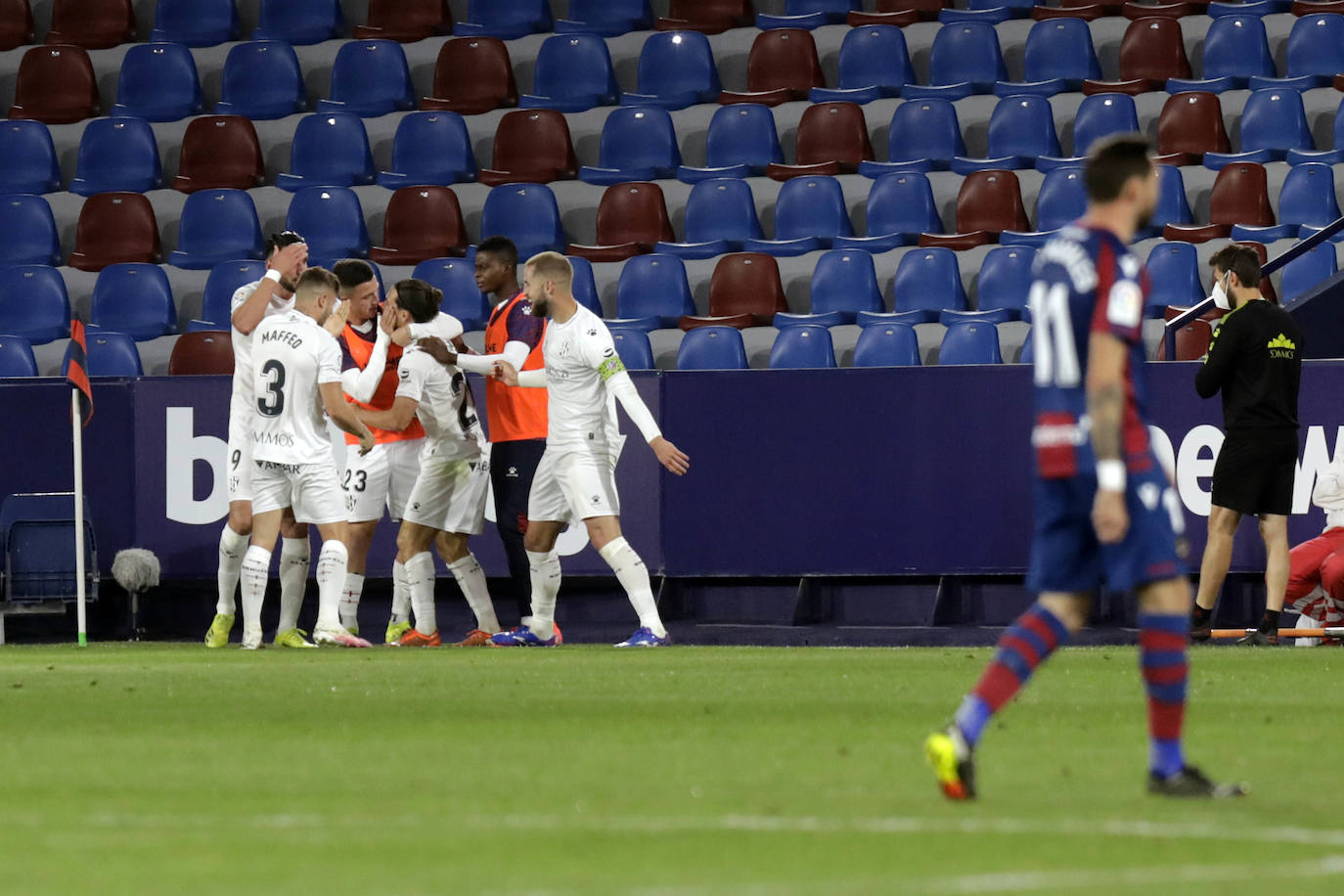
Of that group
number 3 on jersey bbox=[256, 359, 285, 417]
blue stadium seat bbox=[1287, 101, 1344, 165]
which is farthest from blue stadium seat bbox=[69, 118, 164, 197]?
blue stadium seat bbox=[1287, 101, 1344, 165]

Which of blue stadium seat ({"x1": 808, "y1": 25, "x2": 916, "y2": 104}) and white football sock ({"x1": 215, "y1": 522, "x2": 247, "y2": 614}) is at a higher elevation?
blue stadium seat ({"x1": 808, "y1": 25, "x2": 916, "y2": 104})

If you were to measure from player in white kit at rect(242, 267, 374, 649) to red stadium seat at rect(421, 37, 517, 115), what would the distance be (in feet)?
26.2

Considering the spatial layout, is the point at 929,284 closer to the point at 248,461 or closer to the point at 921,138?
the point at 921,138

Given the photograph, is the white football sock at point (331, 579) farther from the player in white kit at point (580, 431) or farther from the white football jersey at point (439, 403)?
the player in white kit at point (580, 431)

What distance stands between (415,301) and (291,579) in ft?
6.62

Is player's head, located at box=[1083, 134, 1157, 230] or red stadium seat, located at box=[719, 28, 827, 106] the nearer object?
player's head, located at box=[1083, 134, 1157, 230]

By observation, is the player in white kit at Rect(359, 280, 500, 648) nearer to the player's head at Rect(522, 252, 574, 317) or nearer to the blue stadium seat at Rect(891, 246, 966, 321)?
the player's head at Rect(522, 252, 574, 317)

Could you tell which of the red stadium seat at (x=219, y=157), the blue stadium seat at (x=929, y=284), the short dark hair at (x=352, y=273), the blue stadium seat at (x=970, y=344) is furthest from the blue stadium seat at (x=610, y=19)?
the short dark hair at (x=352, y=273)

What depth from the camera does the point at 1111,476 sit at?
18.0 feet

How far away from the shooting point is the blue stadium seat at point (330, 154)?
2002 centimetres

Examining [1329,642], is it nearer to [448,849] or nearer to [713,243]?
[713,243]

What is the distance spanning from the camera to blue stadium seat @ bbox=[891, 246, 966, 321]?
17453 millimetres

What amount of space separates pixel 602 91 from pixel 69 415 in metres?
7.07

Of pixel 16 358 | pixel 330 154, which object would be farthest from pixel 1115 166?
pixel 330 154
